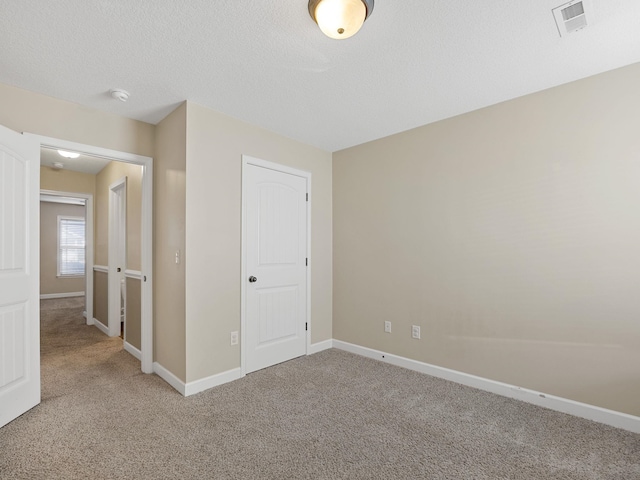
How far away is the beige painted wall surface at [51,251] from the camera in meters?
8.00

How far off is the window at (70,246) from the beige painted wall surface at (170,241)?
6996mm

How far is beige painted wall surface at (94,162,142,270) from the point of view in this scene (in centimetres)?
380

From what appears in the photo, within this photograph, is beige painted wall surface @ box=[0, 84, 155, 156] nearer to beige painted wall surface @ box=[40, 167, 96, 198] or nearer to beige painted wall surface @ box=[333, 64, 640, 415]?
beige painted wall surface @ box=[333, 64, 640, 415]

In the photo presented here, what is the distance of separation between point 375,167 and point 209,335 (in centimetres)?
249

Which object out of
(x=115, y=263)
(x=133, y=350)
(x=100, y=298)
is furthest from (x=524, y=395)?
(x=100, y=298)

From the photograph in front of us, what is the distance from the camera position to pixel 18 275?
2.40 metres

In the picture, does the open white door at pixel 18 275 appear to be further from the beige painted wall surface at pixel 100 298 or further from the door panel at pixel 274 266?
the beige painted wall surface at pixel 100 298

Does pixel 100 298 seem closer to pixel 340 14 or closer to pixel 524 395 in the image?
pixel 340 14

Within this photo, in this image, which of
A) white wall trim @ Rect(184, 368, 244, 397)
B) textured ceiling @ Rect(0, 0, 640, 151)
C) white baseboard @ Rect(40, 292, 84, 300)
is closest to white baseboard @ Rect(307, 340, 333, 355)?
white wall trim @ Rect(184, 368, 244, 397)

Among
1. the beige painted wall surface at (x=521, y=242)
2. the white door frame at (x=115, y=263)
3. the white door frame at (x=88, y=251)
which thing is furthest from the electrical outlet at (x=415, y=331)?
the white door frame at (x=88, y=251)

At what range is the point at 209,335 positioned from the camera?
292 cm

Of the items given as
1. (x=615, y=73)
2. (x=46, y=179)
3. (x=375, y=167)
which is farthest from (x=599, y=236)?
(x=46, y=179)

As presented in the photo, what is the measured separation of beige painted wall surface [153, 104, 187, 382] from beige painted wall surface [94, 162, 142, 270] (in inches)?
28.4

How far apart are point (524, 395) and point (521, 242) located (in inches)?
49.1
